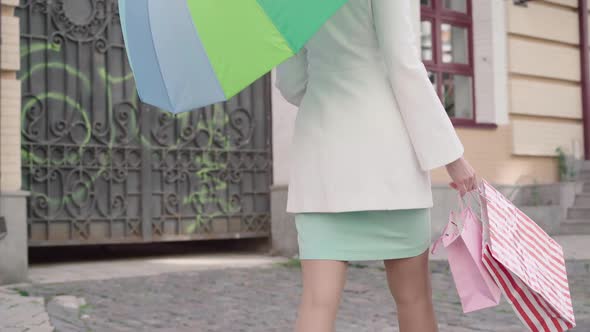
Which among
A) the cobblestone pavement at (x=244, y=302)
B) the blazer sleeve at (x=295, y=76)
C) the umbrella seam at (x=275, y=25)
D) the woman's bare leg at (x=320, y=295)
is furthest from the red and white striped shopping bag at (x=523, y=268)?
the cobblestone pavement at (x=244, y=302)

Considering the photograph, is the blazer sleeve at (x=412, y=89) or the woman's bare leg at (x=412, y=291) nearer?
the blazer sleeve at (x=412, y=89)

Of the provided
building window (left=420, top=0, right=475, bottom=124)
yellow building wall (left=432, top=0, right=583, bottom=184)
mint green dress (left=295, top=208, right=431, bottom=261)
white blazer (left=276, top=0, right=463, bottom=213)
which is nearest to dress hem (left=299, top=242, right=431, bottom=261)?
mint green dress (left=295, top=208, right=431, bottom=261)

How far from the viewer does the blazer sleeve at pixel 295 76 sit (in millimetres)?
2518

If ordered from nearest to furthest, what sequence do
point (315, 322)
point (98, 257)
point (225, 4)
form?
point (225, 4) < point (315, 322) < point (98, 257)

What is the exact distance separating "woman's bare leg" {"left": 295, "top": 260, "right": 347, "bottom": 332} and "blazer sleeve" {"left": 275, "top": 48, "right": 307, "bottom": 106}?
23.8 inches

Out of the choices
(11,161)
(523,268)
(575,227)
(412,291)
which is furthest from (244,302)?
(575,227)

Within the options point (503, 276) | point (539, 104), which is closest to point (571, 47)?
point (539, 104)

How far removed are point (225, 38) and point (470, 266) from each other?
104 cm

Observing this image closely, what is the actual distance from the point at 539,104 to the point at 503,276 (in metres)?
7.97

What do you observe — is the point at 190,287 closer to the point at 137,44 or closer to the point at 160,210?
the point at 160,210

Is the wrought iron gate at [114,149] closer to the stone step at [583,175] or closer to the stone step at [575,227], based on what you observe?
the stone step at [575,227]

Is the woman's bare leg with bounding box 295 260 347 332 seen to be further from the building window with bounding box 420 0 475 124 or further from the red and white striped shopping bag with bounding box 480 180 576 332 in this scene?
the building window with bounding box 420 0 475 124

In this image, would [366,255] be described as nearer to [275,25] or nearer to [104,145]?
[275,25]

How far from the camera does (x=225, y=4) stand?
2023mm
